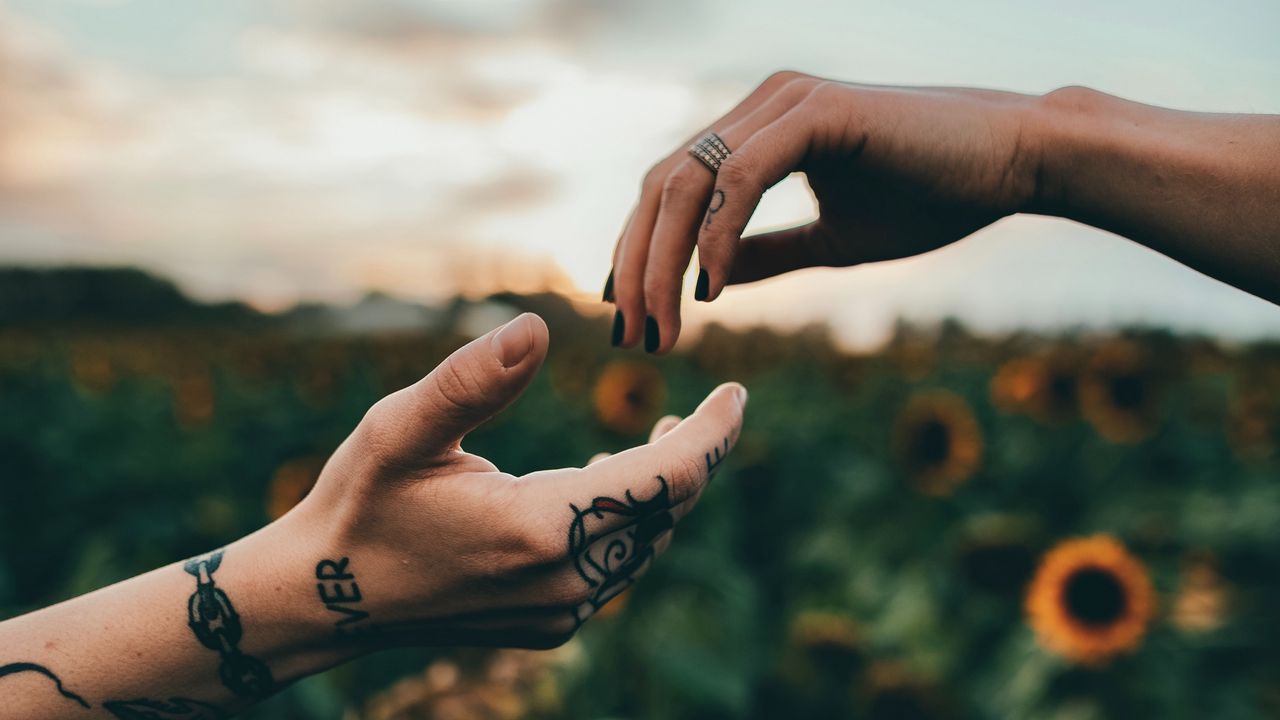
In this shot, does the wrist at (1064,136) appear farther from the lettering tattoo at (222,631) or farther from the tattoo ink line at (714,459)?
Answer: the lettering tattoo at (222,631)

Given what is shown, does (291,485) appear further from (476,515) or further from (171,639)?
(476,515)

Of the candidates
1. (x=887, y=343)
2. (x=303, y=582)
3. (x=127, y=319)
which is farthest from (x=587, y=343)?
(x=127, y=319)

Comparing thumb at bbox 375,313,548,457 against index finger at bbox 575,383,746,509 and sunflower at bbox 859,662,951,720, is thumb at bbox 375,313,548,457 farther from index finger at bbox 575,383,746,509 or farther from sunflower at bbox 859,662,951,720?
sunflower at bbox 859,662,951,720

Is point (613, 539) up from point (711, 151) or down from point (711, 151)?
down

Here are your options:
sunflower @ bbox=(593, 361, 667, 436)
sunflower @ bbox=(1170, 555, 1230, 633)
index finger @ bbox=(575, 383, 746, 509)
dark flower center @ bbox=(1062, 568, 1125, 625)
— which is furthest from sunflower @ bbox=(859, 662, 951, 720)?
sunflower @ bbox=(593, 361, 667, 436)

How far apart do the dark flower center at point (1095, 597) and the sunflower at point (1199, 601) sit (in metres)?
0.21

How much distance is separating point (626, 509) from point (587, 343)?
7.56 metres

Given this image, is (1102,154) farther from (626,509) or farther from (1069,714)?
(1069,714)

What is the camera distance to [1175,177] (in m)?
1.67

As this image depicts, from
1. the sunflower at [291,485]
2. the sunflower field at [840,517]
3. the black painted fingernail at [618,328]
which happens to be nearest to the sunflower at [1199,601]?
the sunflower field at [840,517]

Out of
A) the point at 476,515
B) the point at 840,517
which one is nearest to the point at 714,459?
the point at 476,515

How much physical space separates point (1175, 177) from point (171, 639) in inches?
77.0

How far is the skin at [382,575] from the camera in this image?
1513 mm

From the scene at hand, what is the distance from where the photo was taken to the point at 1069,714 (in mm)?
3076
